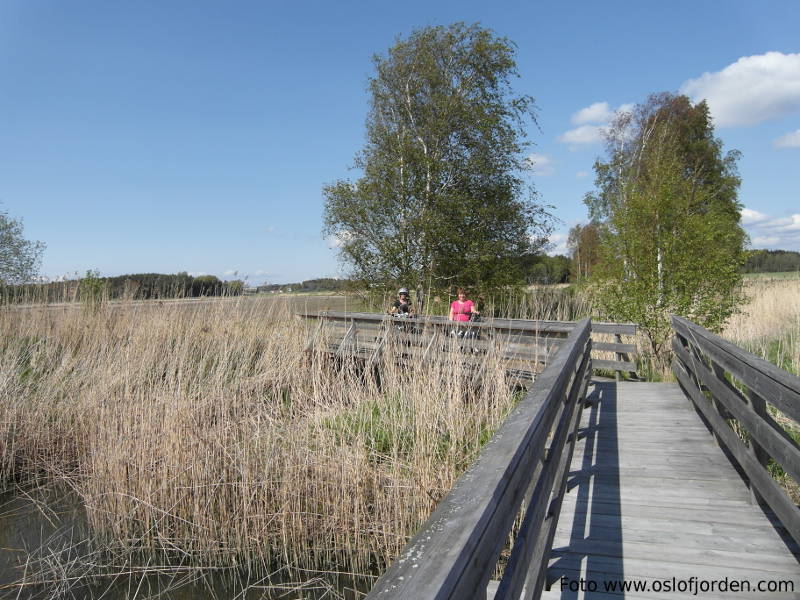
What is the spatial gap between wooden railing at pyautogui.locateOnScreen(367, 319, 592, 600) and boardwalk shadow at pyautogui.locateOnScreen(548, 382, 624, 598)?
224mm

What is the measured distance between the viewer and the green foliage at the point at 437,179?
17.3m

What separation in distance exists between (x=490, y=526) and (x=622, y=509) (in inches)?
95.9

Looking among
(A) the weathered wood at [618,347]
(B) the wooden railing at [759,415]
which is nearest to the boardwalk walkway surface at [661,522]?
(B) the wooden railing at [759,415]

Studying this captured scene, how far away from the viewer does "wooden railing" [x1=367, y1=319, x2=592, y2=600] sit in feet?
3.10

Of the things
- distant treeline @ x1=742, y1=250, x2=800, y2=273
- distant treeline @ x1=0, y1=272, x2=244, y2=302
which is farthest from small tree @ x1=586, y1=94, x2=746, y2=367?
distant treeline @ x1=742, y1=250, x2=800, y2=273

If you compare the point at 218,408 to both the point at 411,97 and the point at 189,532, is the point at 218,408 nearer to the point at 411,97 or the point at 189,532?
the point at 189,532

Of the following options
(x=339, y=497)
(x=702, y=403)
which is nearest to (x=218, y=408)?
(x=339, y=497)

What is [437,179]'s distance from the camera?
1764cm

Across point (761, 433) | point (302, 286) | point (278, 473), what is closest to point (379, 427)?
point (278, 473)

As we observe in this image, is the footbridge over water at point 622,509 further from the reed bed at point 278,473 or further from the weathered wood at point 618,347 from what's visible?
the weathered wood at point 618,347

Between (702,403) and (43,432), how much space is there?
6.97 m

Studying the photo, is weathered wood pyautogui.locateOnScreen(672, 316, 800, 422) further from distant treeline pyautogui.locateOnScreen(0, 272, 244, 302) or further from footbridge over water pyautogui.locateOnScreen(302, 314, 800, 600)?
distant treeline pyautogui.locateOnScreen(0, 272, 244, 302)

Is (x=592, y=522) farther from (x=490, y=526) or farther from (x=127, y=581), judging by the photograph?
(x=127, y=581)

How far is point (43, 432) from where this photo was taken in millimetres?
6480
